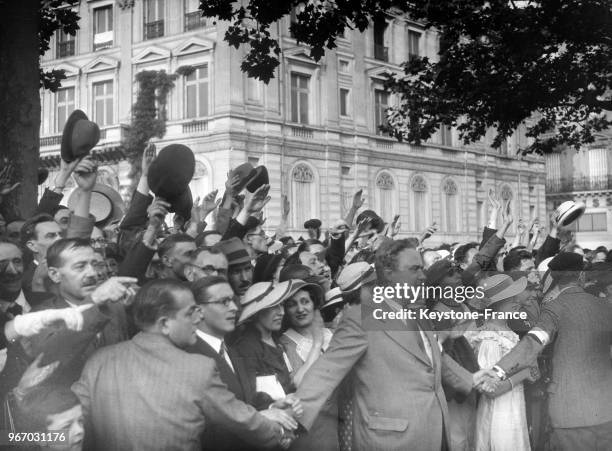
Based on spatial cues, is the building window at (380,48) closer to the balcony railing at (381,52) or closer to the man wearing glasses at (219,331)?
the balcony railing at (381,52)

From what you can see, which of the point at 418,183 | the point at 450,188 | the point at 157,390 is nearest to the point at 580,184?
the point at 450,188

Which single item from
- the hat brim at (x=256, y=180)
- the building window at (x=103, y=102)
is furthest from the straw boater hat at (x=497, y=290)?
the building window at (x=103, y=102)

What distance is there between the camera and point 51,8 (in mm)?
8258

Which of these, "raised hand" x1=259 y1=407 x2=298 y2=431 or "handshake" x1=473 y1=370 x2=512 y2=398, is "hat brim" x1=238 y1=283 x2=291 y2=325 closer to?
"raised hand" x1=259 y1=407 x2=298 y2=431

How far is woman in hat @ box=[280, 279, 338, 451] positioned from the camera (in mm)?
4367

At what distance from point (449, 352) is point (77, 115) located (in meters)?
2.95

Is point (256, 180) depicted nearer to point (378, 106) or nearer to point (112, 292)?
point (112, 292)

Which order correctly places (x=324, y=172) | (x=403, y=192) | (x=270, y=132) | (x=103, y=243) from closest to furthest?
(x=103, y=243)
(x=270, y=132)
(x=324, y=172)
(x=403, y=192)

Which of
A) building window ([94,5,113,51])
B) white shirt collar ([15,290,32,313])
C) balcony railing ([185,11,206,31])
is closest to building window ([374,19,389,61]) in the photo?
balcony railing ([185,11,206,31])

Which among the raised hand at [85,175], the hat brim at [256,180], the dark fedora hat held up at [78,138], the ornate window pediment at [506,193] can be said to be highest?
the ornate window pediment at [506,193]

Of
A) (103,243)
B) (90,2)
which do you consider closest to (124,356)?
(103,243)

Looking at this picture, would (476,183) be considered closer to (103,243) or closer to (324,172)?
(324,172)

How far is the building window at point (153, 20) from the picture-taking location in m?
17.5

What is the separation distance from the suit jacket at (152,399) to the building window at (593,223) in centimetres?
2056
